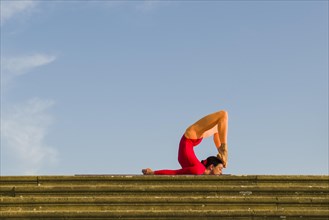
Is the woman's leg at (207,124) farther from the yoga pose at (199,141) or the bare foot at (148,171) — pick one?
the bare foot at (148,171)

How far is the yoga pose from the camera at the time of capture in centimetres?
1254

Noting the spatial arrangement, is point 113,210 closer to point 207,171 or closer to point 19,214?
point 19,214

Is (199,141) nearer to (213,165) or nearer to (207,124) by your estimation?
(207,124)

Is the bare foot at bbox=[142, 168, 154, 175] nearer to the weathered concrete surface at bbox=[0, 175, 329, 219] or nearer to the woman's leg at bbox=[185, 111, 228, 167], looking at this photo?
the weathered concrete surface at bbox=[0, 175, 329, 219]

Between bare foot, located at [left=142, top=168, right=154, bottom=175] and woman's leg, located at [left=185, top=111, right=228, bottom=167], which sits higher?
woman's leg, located at [left=185, top=111, right=228, bottom=167]

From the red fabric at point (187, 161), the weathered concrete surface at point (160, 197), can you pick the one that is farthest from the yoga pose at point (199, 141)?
the weathered concrete surface at point (160, 197)

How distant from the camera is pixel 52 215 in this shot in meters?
10.2

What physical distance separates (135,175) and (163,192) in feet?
3.31

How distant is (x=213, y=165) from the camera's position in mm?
12617

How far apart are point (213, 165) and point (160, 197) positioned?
7.29 ft

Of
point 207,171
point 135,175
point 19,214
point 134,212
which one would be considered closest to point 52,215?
point 19,214

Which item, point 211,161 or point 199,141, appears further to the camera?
point 199,141

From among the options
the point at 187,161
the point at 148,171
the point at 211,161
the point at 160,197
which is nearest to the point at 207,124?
the point at 211,161

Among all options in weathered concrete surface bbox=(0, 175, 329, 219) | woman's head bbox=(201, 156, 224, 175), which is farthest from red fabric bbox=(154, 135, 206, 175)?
weathered concrete surface bbox=(0, 175, 329, 219)
